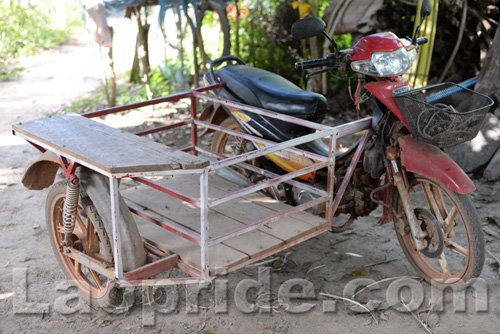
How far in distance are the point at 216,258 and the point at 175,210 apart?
75cm

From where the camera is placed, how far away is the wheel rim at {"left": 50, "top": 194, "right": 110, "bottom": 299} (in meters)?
2.99

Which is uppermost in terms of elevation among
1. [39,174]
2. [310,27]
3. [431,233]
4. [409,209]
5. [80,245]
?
[310,27]

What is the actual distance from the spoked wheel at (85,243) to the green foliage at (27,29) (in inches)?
310

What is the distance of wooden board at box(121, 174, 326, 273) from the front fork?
473 millimetres

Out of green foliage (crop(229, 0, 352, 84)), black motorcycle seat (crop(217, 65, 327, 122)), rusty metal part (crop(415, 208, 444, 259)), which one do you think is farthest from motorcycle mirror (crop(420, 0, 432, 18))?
green foliage (crop(229, 0, 352, 84))

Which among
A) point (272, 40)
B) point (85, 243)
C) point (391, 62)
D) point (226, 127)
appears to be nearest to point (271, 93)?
point (226, 127)

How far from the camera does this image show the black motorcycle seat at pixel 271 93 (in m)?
3.38

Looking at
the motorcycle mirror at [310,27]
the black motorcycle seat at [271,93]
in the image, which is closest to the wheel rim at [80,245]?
the black motorcycle seat at [271,93]

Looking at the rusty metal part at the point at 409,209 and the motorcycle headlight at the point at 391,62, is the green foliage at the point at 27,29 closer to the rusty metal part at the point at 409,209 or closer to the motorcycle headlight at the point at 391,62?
the motorcycle headlight at the point at 391,62

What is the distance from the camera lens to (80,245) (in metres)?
3.07

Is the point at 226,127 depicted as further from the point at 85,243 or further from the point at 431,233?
the point at 431,233

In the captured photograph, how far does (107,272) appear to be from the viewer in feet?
8.68

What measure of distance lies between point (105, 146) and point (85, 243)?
741 mm

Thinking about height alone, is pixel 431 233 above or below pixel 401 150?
below
